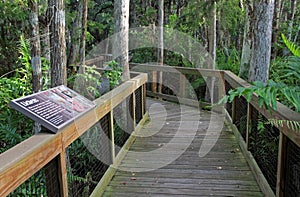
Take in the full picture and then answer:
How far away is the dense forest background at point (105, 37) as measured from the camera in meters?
3.31

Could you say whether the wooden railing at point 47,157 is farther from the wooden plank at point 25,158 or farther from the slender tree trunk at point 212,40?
the slender tree trunk at point 212,40

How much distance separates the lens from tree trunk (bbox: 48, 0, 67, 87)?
3165 mm

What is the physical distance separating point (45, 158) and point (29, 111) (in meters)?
0.30

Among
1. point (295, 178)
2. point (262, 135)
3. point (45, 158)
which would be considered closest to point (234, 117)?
point (262, 135)

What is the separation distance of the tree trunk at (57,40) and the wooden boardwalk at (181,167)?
127cm

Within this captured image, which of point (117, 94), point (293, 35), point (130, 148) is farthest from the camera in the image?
point (293, 35)

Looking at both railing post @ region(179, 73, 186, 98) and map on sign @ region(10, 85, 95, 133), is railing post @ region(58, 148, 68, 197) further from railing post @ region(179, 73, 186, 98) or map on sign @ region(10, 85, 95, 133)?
railing post @ region(179, 73, 186, 98)

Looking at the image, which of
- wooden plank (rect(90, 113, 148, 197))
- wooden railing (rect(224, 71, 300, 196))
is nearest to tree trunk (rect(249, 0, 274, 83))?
wooden railing (rect(224, 71, 300, 196))

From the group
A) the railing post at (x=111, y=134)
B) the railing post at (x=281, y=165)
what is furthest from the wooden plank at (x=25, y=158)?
the railing post at (x=281, y=165)

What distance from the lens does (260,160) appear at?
339 cm

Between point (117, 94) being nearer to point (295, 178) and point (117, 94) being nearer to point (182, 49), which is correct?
point (295, 178)

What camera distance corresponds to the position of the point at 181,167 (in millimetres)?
3840

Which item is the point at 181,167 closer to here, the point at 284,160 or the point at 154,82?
the point at 284,160

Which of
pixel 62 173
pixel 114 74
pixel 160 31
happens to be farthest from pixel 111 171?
pixel 160 31
